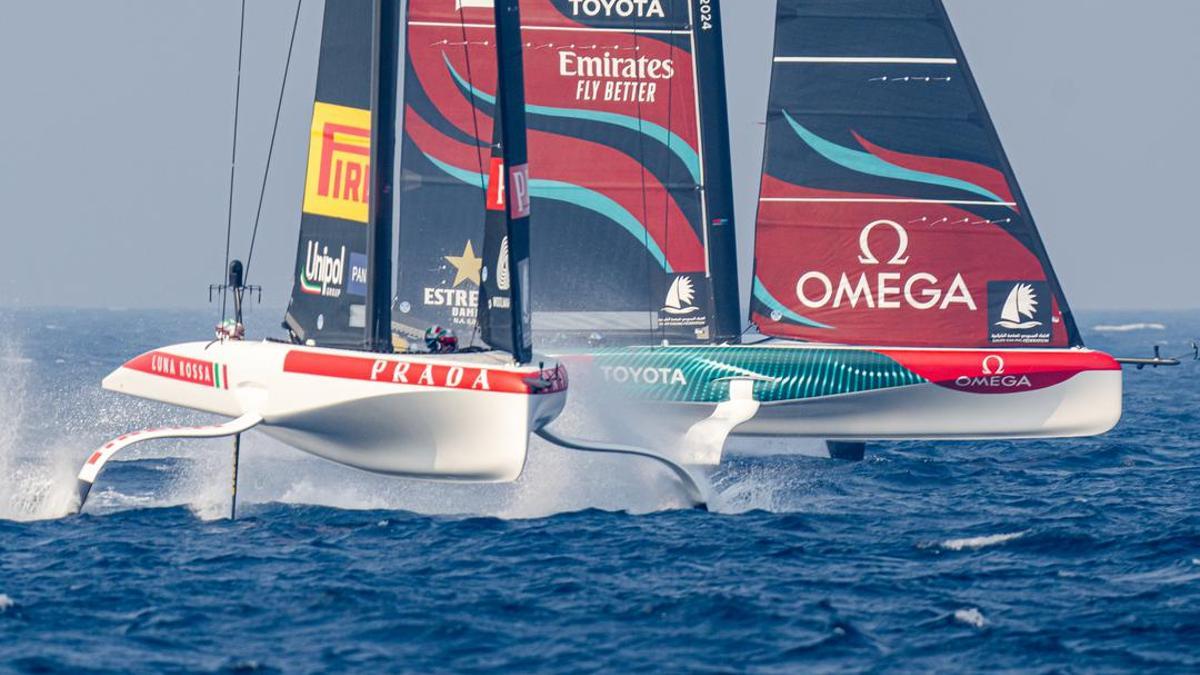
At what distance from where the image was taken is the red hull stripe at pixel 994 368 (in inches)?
923

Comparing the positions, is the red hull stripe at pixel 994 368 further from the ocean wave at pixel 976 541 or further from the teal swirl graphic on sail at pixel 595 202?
the ocean wave at pixel 976 541

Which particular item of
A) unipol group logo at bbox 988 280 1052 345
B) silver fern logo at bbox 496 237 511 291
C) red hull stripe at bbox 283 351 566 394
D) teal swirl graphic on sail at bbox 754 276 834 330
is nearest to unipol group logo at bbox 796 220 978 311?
unipol group logo at bbox 988 280 1052 345

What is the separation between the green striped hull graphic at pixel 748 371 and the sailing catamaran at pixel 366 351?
5.97 meters

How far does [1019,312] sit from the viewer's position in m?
23.9

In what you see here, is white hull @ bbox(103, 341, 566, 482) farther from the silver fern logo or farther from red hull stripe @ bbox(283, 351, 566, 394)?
the silver fern logo

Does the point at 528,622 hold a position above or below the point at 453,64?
below

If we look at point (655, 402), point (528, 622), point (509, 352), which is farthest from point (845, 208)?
point (528, 622)

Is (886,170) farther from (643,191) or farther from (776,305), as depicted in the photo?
(643,191)

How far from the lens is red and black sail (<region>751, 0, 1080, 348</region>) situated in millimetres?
23797

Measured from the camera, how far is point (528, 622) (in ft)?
43.5

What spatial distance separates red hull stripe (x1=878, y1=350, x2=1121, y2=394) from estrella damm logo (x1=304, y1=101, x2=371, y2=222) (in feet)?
27.5

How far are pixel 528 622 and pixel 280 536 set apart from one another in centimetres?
474


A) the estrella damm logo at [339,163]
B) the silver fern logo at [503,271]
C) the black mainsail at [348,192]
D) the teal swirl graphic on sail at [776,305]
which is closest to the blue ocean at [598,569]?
the teal swirl graphic on sail at [776,305]

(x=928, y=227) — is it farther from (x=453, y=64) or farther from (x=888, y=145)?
(x=453, y=64)
